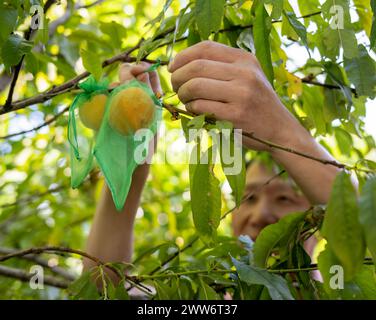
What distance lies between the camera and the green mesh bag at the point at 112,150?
2.94 ft

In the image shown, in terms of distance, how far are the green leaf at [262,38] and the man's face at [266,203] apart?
1025 mm

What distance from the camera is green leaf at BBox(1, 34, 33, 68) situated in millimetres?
860

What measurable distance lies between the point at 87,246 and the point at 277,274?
2.37 feet

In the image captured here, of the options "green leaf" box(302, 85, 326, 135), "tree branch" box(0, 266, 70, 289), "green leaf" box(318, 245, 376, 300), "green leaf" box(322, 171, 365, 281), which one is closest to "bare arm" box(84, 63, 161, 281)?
"tree branch" box(0, 266, 70, 289)

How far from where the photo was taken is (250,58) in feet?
2.99

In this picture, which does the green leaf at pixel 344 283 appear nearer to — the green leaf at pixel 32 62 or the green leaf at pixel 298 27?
the green leaf at pixel 298 27

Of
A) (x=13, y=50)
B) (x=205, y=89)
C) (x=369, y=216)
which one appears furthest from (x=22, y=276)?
(x=369, y=216)

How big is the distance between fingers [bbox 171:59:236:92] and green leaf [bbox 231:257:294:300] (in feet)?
1.05

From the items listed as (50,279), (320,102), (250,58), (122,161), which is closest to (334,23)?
(250,58)

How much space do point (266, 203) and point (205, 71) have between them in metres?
1.09

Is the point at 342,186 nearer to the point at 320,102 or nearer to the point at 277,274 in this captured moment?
the point at 277,274

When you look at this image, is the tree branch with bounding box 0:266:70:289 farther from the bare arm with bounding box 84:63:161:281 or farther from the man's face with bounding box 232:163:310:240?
the man's face with bounding box 232:163:310:240

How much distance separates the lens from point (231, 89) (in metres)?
0.86

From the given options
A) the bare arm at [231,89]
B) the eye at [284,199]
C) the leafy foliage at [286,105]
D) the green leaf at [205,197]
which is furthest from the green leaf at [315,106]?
the eye at [284,199]
